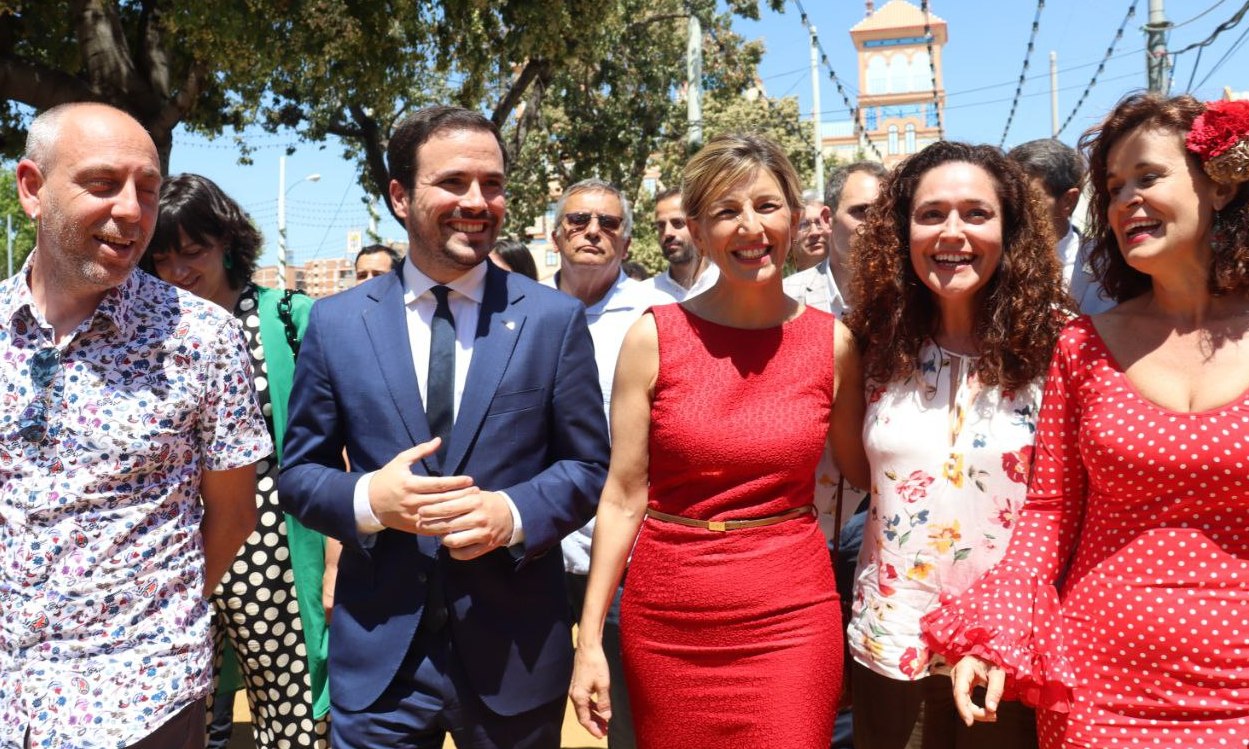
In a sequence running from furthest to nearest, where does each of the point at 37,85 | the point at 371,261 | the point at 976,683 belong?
the point at 37,85 < the point at 371,261 < the point at 976,683

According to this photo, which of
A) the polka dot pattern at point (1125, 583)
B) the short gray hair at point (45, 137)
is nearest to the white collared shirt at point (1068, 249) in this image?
the polka dot pattern at point (1125, 583)

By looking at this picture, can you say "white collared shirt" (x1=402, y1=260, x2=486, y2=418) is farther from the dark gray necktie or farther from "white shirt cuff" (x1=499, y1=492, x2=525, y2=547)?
"white shirt cuff" (x1=499, y1=492, x2=525, y2=547)

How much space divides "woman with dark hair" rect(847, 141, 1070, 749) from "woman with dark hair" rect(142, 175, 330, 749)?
177 cm

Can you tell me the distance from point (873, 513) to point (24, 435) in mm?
2056

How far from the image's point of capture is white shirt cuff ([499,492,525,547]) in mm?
2695

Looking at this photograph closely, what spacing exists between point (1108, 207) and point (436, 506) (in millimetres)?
1761

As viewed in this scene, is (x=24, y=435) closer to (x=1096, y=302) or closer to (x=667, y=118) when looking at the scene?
(x=1096, y=302)

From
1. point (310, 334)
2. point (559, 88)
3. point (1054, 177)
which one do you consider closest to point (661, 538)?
point (310, 334)

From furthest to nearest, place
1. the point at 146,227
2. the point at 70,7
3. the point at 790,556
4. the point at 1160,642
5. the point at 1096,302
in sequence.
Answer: the point at 70,7 < the point at 1096,302 < the point at 790,556 < the point at 146,227 < the point at 1160,642

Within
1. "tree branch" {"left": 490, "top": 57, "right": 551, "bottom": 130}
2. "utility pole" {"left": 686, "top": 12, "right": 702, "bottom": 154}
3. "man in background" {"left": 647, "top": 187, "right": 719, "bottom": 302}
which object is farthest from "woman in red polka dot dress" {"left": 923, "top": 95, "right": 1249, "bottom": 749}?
"utility pole" {"left": 686, "top": 12, "right": 702, "bottom": 154}

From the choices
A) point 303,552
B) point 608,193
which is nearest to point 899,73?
point 608,193

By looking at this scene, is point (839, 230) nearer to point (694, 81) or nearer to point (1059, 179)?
point (1059, 179)

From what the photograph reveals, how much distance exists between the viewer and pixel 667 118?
886 inches

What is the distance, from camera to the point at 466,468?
2.78m
